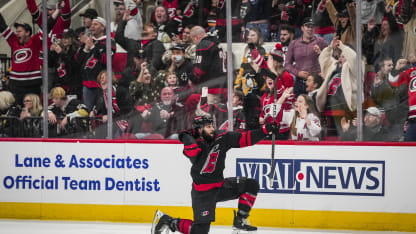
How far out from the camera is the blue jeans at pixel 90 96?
5.85 m

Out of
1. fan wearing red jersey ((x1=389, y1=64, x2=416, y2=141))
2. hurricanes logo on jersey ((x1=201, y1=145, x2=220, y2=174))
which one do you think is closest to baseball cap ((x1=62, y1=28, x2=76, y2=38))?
hurricanes logo on jersey ((x1=201, y1=145, x2=220, y2=174))

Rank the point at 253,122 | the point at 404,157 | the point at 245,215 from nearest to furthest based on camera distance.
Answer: the point at 245,215
the point at 404,157
the point at 253,122

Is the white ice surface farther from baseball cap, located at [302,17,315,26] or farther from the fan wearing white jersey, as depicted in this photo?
baseball cap, located at [302,17,315,26]

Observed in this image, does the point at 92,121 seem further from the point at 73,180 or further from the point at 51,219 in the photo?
the point at 51,219

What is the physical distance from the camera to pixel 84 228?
214 inches

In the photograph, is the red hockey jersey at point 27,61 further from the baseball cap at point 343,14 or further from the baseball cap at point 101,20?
the baseball cap at point 343,14

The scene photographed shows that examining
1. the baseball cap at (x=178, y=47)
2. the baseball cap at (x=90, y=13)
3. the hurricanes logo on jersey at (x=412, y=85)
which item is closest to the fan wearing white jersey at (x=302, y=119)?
the hurricanes logo on jersey at (x=412, y=85)

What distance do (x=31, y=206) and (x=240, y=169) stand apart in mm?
2234

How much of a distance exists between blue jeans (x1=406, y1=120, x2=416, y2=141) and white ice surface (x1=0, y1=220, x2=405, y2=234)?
1.01 meters

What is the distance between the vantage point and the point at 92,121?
5.87 meters

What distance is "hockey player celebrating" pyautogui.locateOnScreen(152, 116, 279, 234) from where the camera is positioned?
14.4 ft

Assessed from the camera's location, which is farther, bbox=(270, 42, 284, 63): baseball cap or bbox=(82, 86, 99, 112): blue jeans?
bbox=(82, 86, 99, 112): blue jeans

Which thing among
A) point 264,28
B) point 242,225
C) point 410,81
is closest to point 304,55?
point 264,28

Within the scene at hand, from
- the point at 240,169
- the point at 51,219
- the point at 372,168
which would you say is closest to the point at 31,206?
the point at 51,219
